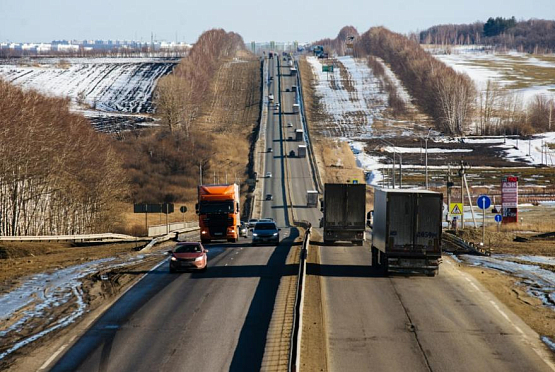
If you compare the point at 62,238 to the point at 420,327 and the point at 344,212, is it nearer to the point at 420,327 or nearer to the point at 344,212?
the point at 344,212

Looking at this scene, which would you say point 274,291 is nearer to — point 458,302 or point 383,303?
point 383,303

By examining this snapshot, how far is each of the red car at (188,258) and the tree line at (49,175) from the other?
85.3ft

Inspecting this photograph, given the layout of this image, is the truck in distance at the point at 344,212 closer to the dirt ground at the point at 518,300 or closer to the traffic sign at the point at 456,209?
the traffic sign at the point at 456,209

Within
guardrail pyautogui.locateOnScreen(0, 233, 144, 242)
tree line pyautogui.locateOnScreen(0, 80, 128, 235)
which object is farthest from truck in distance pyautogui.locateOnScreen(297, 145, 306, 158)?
guardrail pyautogui.locateOnScreen(0, 233, 144, 242)

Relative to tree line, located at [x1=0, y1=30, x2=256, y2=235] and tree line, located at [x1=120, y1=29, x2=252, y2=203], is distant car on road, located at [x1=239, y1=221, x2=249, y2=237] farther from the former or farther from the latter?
tree line, located at [x1=120, y1=29, x2=252, y2=203]

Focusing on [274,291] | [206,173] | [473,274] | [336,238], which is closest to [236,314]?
[274,291]

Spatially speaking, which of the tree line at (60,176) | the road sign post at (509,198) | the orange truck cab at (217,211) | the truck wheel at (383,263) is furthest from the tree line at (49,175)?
the road sign post at (509,198)

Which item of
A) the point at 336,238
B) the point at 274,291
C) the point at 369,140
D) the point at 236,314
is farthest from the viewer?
the point at 369,140

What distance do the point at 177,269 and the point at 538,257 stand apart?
22.1 metres

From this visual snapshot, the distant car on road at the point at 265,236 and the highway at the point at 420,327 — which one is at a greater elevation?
the highway at the point at 420,327

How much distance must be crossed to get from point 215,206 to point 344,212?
886 cm

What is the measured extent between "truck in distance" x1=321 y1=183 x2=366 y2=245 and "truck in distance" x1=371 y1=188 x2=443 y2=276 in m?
16.9

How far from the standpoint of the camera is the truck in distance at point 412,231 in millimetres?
34438

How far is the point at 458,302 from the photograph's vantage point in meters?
29.4
